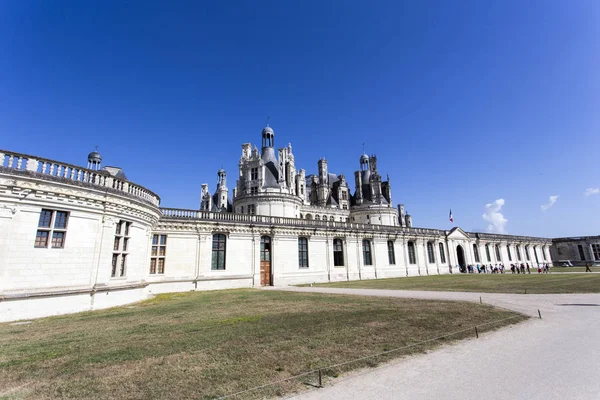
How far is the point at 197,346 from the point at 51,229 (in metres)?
10.1

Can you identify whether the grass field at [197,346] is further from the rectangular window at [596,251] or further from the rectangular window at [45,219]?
the rectangular window at [596,251]

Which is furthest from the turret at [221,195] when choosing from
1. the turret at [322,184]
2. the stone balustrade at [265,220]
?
the stone balustrade at [265,220]

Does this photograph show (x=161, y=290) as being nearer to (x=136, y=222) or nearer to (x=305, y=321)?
(x=136, y=222)

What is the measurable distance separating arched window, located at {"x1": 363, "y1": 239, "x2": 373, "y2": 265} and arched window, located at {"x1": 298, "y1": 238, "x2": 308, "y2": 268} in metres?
9.03

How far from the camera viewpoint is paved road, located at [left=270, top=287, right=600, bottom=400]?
455 cm

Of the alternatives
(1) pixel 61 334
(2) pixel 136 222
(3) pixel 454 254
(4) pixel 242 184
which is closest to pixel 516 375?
(1) pixel 61 334

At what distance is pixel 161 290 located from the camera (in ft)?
74.0

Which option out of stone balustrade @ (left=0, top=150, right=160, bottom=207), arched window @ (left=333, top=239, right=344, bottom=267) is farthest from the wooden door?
stone balustrade @ (left=0, top=150, right=160, bottom=207)

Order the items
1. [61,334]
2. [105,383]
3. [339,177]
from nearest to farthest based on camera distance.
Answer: [105,383] < [61,334] < [339,177]

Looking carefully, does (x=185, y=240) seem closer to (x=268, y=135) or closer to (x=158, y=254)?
(x=158, y=254)

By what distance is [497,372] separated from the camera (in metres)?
5.36

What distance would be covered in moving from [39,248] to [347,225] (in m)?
29.2

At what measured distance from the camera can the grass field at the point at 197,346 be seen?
4857mm

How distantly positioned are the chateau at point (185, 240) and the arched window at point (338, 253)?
119 millimetres
